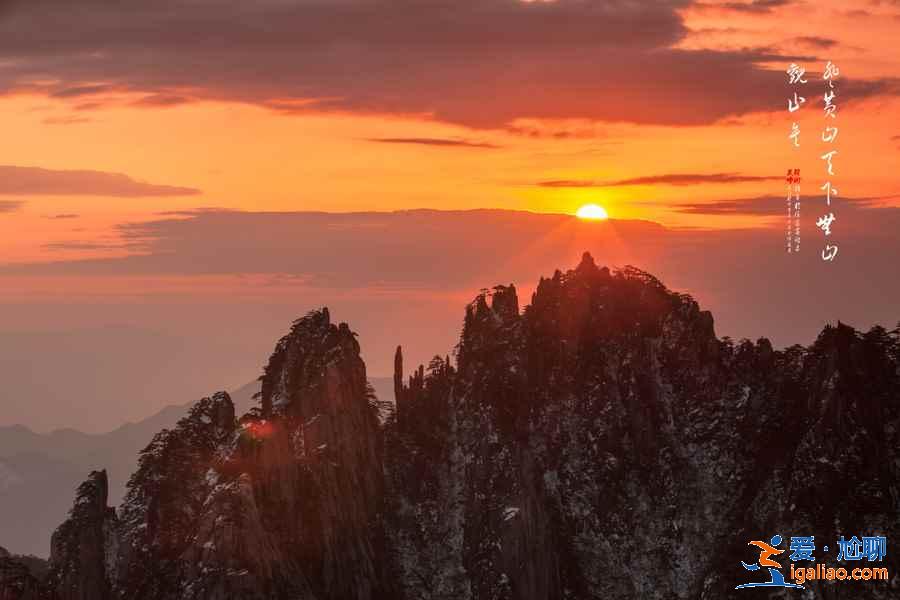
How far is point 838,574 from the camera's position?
13700 centimetres

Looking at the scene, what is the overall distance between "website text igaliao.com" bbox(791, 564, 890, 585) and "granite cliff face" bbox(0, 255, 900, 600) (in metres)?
1.05

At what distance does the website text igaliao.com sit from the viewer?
136125 mm

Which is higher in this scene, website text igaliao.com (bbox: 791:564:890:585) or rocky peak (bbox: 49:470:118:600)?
rocky peak (bbox: 49:470:118:600)

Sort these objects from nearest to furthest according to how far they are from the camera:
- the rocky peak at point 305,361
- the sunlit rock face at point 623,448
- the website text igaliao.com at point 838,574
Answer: the website text igaliao.com at point 838,574, the sunlit rock face at point 623,448, the rocky peak at point 305,361

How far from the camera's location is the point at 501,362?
16412cm

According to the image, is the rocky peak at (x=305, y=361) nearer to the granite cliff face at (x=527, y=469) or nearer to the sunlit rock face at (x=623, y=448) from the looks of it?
the granite cliff face at (x=527, y=469)

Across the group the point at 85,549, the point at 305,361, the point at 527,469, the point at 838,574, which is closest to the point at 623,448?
the point at 527,469

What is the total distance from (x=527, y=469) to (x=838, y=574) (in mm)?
37869

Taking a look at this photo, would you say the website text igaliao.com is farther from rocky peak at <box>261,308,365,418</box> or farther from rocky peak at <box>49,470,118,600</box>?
rocky peak at <box>49,470,118,600</box>

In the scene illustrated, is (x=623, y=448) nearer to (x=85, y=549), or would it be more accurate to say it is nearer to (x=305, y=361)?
(x=305, y=361)

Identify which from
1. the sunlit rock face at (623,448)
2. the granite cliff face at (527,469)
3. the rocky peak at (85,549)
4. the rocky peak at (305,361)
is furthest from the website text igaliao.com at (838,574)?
the rocky peak at (85,549)

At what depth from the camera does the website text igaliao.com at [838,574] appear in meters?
136

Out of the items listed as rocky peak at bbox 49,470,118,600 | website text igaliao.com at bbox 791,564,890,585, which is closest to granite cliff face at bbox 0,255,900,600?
rocky peak at bbox 49,470,118,600

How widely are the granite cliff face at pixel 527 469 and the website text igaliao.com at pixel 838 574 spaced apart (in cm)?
105
